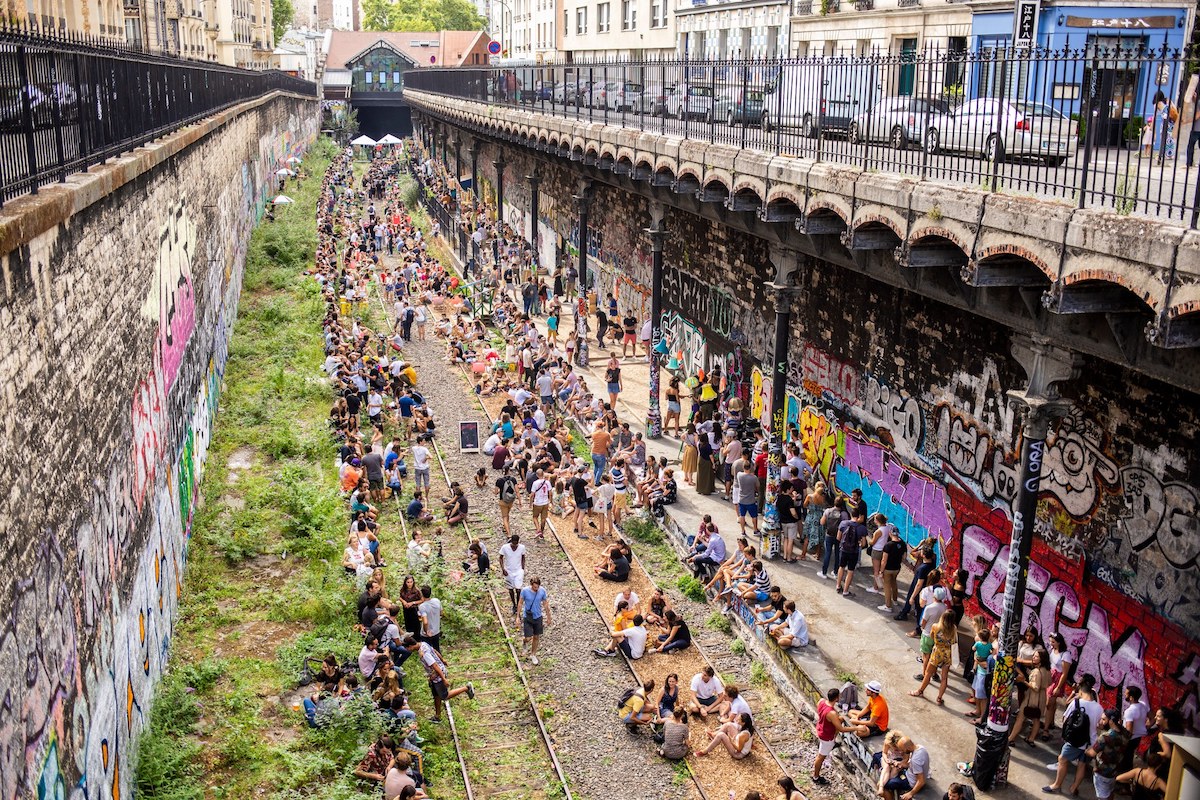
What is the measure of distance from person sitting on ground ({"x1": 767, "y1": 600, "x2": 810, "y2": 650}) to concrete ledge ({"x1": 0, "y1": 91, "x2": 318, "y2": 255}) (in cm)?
944

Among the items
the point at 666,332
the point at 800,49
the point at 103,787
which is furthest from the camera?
→ the point at 800,49

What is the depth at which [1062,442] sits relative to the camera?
42.7 feet

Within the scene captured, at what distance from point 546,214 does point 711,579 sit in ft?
90.3

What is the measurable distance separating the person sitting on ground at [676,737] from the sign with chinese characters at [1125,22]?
65.6ft

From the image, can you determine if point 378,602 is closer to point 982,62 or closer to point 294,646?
point 294,646

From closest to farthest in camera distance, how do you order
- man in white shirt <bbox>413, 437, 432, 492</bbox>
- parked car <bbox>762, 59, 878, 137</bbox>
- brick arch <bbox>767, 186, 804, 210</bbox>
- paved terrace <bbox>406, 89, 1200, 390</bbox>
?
paved terrace <bbox>406, 89, 1200, 390</bbox>
parked car <bbox>762, 59, 878, 137</bbox>
brick arch <bbox>767, 186, 804, 210</bbox>
man in white shirt <bbox>413, 437, 432, 492</bbox>

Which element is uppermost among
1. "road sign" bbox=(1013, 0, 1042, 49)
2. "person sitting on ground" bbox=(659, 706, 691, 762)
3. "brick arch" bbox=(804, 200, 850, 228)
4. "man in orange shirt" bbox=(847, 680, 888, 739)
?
"road sign" bbox=(1013, 0, 1042, 49)

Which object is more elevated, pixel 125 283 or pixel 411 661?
pixel 125 283

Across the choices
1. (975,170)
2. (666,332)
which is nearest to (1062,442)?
(975,170)

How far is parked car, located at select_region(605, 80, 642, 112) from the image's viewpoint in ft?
79.4

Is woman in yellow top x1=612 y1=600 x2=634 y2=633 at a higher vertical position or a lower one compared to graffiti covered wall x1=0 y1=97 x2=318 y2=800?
lower

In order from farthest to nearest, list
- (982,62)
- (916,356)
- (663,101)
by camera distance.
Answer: (663,101) → (916,356) → (982,62)

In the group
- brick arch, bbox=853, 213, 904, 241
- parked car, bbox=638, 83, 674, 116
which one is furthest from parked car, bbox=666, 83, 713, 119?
brick arch, bbox=853, 213, 904, 241

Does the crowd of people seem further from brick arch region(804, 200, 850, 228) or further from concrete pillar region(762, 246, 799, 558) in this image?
brick arch region(804, 200, 850, 228)
